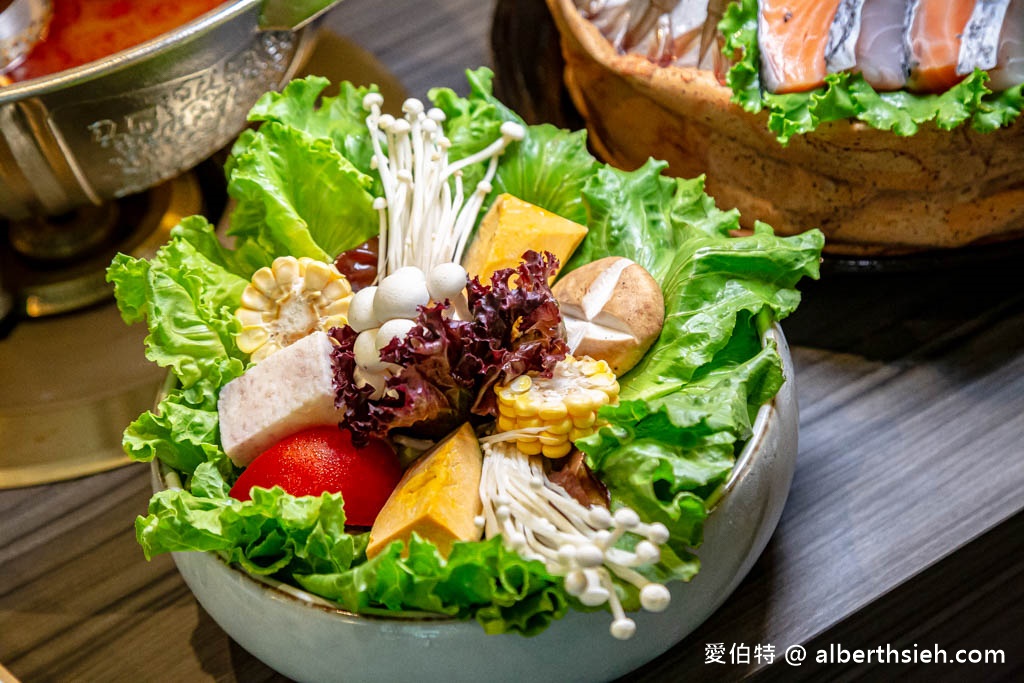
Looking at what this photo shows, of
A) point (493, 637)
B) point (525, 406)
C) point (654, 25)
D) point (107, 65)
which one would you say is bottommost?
point (493, 637)

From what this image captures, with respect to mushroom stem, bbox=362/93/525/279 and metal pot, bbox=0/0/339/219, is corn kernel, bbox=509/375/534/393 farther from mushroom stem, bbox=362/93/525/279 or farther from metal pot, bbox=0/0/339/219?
metal pot, bbox=0/0/339/219

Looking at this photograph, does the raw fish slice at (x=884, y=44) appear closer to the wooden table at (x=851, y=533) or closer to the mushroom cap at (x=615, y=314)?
the wooden table at (x=851, y=533)

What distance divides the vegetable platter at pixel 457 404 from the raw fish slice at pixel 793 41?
0.22 m

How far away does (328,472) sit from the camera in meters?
0.98

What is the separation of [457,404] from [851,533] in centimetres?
48

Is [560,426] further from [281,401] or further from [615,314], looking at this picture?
[281,401]

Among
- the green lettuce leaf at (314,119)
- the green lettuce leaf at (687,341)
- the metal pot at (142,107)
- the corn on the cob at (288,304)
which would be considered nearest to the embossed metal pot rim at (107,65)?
the metal pot at (142,107)

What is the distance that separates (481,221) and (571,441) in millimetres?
359

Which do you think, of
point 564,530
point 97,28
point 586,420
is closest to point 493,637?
point 564,530

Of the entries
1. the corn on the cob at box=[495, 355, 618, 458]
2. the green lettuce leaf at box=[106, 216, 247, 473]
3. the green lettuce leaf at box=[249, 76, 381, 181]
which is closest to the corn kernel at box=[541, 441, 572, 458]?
the corn on the cob at box=[495, 355, 618, 458]

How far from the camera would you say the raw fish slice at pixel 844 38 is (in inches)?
50.1

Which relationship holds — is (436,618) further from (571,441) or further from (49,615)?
(49,615)

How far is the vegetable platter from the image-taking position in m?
0.87

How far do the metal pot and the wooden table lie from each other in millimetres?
376
